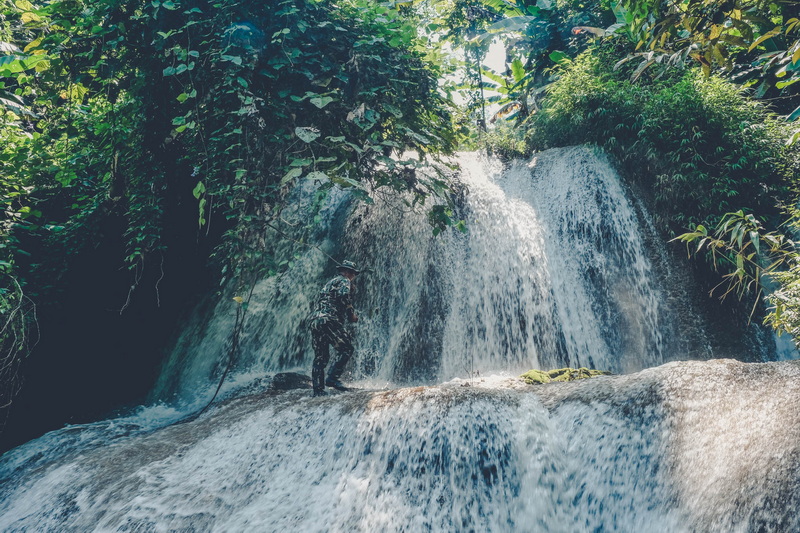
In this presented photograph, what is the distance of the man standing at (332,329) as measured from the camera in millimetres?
4918

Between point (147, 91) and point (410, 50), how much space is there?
12.1 feet

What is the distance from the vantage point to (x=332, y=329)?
5000 mm

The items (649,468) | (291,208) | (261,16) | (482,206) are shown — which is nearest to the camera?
(649,468)

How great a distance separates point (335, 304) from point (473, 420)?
2374 millimetres

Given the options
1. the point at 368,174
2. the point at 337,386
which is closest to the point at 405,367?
the point at 337,386

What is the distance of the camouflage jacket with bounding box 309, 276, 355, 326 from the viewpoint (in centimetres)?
504

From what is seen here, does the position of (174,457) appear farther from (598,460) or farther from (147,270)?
(147,270)

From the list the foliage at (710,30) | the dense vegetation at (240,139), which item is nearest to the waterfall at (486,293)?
the dense vegetation at (240,139)

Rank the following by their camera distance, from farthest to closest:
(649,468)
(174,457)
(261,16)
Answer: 1. (261,16)
2. (174,457)
3. (649,468)

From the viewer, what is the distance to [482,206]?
25.0 feet

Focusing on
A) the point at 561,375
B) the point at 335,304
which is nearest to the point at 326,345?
the point at 335,304

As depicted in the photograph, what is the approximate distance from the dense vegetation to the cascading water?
109 centimetres

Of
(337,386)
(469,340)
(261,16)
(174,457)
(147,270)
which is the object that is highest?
(261,16)

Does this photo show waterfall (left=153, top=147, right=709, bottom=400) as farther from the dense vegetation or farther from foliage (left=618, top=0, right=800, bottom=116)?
foliage (left=618, top=0, right=800, bottom=116)
